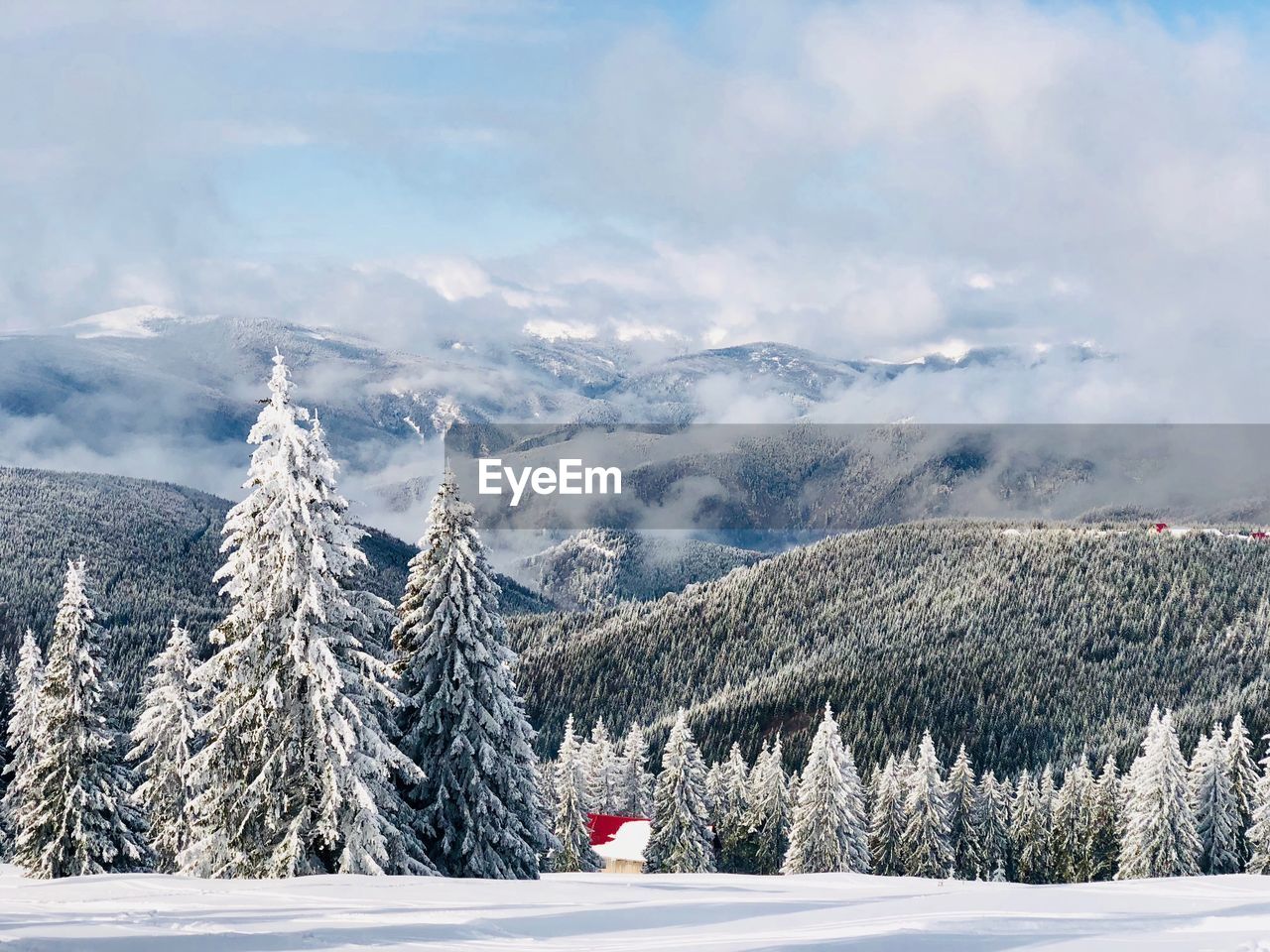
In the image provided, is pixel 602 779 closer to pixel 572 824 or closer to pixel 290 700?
pixel 572 824

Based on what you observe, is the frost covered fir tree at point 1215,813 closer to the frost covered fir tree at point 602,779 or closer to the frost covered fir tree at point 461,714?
the frost covered fir tree at point 602,779

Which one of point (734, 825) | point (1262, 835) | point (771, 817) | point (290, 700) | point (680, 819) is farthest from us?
point (734, 825)

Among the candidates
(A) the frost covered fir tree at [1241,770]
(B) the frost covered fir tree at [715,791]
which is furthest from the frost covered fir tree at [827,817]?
(B) the frost covered fir tree at [715,791]

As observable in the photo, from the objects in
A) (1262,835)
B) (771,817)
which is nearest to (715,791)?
(771,817)

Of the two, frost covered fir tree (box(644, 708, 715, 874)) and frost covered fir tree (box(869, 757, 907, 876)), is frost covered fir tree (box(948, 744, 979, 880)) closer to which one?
frost covered fir tree (box(869, 757, 907, 876))

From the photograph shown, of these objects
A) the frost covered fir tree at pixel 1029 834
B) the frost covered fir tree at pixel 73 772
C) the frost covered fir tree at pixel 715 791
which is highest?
the frost covered fir tree at pixel 73 772

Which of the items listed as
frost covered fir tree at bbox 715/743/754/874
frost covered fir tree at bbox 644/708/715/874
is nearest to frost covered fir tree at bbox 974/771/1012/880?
frost covered fir tree at bbox 715/743/754/874
